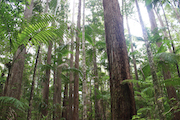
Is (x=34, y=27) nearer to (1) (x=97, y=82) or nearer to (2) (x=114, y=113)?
(2) (x=114, y=113)

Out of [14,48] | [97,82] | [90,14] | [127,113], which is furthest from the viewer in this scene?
[90,14]

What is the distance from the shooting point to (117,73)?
261 cm

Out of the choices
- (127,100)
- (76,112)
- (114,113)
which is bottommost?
(76,112)

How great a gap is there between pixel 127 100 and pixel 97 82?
21.7 ft

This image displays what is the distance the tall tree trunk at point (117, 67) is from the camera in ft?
7.68

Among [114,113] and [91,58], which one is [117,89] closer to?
[114,113]

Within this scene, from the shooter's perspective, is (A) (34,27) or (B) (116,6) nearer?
(A) (34,27)

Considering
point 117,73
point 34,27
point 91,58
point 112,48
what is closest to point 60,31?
point 34,27

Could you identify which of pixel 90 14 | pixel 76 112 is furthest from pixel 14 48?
pixel 90 14

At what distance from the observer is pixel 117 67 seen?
2.66m

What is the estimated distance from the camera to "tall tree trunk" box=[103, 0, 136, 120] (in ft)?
7.68

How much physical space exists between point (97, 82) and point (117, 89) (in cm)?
651

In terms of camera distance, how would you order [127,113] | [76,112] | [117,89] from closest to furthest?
[127,113] → [117,89] → [76,112]

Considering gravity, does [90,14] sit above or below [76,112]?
above
